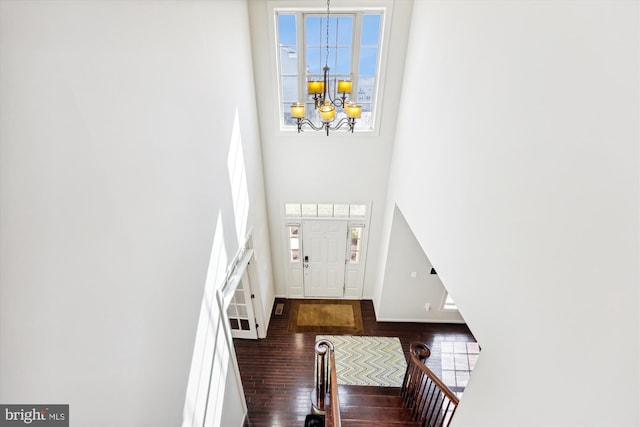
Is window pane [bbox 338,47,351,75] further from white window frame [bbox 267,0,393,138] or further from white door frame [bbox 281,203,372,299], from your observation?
white door frame [bbox 281,203,372,299]

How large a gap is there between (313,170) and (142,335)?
3695 millimetres

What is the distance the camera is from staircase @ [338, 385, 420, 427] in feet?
10.5

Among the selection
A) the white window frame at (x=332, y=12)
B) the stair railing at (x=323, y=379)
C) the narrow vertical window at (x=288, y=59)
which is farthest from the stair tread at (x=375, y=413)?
the narrow vertical window at (x=288, y=59)

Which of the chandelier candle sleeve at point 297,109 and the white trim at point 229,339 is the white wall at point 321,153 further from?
the white trim at point 229,339

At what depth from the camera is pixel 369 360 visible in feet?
15.6

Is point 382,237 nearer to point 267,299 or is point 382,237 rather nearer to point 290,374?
point 267,299

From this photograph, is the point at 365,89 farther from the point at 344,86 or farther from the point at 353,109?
the point at 353,109

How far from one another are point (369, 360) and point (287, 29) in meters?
5.39

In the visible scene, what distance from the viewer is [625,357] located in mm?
1059

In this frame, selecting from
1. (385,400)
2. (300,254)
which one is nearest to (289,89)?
(300,254)

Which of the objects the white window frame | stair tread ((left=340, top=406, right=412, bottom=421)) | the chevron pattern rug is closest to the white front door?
the chevron pattern rug

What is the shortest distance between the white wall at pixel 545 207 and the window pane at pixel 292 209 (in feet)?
10.4

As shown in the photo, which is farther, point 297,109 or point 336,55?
point 336,55

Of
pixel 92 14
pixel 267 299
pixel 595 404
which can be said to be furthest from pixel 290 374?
pixel 92 14
